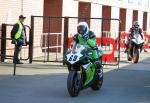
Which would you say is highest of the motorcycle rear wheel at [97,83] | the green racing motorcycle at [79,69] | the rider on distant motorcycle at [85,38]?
the rider on distant motorcycle at [85,38]

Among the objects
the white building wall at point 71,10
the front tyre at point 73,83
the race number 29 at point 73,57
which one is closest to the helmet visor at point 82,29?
the race number 29 at point 73,57

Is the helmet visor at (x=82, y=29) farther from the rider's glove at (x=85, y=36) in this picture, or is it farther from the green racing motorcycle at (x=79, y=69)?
the green racing motorcycle at (x=79, y=69)

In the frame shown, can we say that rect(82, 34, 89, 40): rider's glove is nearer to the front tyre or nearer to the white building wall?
the front tyre

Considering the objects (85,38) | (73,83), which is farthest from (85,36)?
(73,83)

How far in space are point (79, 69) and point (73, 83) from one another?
17.5 inches

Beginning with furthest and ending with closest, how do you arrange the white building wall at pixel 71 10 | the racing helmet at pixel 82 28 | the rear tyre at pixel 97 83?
the white building wall at pixel 71 10, the rear tyre at pixel 97 83, the racing helmet at pixel 82 28

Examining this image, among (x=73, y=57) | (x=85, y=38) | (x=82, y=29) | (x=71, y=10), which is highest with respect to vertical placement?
(x=71, y=10)

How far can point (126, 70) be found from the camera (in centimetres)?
1762

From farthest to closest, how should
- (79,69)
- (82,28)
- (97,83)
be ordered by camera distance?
1. (97,83)
2. (82,28)
3. (79,69)

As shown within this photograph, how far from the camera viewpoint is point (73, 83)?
36.3 ft

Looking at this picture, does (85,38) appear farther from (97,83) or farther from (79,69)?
(97,83)

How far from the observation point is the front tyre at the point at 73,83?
11039 millimetres

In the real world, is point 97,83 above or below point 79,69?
below

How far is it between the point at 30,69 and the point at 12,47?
3.38 metres
